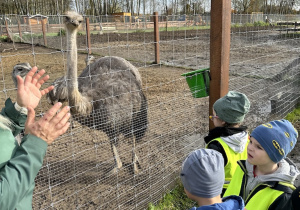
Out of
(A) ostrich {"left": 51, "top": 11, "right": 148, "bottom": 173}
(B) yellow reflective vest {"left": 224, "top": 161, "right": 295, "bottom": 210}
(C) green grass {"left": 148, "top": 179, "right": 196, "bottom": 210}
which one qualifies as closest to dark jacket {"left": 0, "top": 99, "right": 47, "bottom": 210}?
(B) yellow reflective vest {"left": 224, "top": 161, "right": 295, "bottom": 210}

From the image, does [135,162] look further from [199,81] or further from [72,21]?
[72,21]

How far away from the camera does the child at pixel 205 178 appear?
1.17 meters

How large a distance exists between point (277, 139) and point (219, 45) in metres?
1.18

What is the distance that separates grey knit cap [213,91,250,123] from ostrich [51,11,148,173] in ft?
3.04

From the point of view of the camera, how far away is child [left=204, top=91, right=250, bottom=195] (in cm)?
190

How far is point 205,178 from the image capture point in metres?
1.17

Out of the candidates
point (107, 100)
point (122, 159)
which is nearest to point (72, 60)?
point (107, 100)

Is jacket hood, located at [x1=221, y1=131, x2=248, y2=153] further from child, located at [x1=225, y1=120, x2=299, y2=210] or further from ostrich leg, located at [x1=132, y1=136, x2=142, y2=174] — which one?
ostrich leg, located at [x1=132, y1=136, x2=142, y2=174]

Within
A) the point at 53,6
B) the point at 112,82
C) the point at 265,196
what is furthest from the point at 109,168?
the point at 265,196

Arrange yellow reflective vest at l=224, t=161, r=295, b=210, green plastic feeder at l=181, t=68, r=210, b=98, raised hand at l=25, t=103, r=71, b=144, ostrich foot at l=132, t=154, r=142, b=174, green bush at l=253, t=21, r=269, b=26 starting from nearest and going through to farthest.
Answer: raised hand at l=25, t=103, r=71, b=144, yellow reflective vest at l=224, t=161, r=295, b=210, green plastic feeder at l=181, t=68, r=210, b=98, ostrich foot at l=132, t=154, r=142, b=174, green bush at l=253, t=21, r=269, b=26

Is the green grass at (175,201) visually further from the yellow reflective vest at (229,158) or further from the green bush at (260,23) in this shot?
the green bush at (260,23)

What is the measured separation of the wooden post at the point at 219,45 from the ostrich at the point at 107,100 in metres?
0.74

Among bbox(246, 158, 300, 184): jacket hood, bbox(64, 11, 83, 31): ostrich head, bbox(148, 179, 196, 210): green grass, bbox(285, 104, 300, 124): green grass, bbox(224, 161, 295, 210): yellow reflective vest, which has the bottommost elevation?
bbox(148, 179, 196, 210): green grass

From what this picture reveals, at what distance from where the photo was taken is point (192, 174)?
1200 mm
